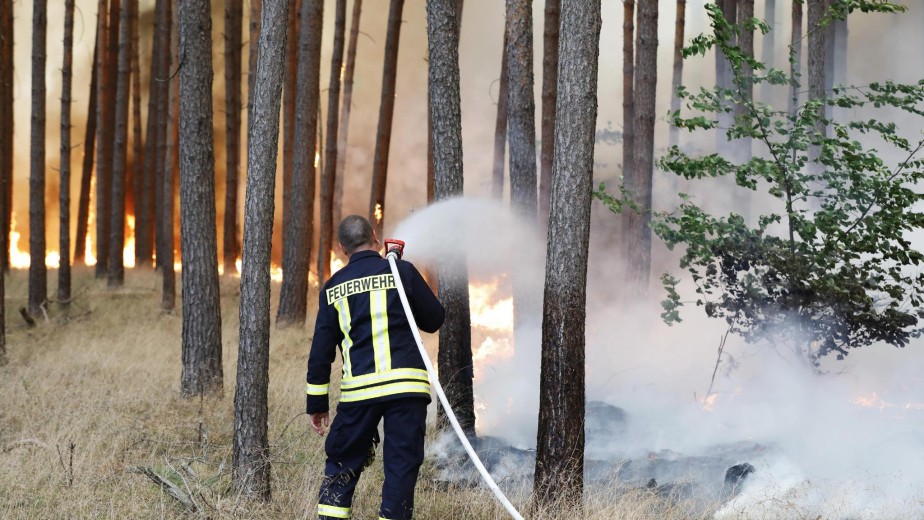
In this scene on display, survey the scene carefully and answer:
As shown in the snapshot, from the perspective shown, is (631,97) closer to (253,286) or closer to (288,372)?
(288,372)

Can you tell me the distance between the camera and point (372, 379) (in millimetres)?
4668

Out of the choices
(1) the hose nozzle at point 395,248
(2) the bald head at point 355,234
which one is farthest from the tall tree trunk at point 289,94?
(1) the hose nozzle at point 395,248

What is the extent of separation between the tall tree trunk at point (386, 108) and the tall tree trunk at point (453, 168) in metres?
9.50

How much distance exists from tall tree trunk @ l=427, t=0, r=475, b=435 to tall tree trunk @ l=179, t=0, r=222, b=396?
8.56 ft

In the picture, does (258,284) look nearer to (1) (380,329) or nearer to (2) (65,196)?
(1) (380,329)

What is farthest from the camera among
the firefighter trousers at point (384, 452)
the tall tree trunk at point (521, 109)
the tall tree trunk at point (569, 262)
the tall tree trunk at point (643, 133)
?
the tall tree trunk at point (643, 133)

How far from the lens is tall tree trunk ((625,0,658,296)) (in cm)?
1210

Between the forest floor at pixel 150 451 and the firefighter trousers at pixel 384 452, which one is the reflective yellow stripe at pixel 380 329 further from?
the forest floor at pixel 150 451

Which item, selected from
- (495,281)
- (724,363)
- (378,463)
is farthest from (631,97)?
(378,463)

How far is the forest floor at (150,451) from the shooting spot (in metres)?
5.41

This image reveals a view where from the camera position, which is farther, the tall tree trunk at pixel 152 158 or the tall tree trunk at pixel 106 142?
the tall tree trunk at pixel 106 142

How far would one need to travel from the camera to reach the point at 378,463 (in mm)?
6793

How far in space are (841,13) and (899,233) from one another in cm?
220

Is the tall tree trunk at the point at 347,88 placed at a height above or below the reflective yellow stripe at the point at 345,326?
above
